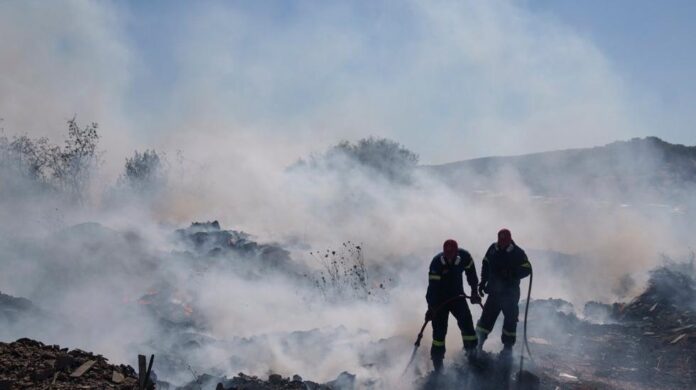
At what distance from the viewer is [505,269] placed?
22.4 ft

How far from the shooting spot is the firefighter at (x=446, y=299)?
661cm

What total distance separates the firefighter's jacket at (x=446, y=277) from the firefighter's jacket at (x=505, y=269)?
40cm

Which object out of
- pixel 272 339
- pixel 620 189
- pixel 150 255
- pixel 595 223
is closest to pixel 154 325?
pixel 272 339

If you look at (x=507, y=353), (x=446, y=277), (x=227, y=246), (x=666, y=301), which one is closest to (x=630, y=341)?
(x=666, y=301)

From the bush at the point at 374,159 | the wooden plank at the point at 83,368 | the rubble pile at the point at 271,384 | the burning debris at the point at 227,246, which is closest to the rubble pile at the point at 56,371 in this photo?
the wooden plank at the point at 83,368

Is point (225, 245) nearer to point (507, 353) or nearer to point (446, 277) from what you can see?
point (446, 277)

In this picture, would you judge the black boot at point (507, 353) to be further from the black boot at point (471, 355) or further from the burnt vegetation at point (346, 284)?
the burnt vegetation at point (346, 284)

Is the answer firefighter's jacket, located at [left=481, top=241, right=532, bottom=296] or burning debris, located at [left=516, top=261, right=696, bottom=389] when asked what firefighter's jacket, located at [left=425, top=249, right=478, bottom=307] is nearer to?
firefighter's jacket, located at [left=481, top=241, right=532, bottom=296]

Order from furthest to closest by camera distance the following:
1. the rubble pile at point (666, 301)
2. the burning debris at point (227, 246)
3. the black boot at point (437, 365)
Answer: the burning debris at point (227, 246) < the rubble pile at point (666, 301) < the black boot at point (437, 365)

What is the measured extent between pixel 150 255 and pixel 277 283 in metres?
3.81

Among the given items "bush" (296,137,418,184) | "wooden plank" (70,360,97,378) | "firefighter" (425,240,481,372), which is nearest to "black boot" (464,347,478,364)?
"firefighter" (425,240,481,372)

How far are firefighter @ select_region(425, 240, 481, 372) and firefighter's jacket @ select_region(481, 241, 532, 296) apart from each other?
0.36m

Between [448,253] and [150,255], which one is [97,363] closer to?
[448,253]

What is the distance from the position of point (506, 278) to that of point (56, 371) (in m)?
5.34
